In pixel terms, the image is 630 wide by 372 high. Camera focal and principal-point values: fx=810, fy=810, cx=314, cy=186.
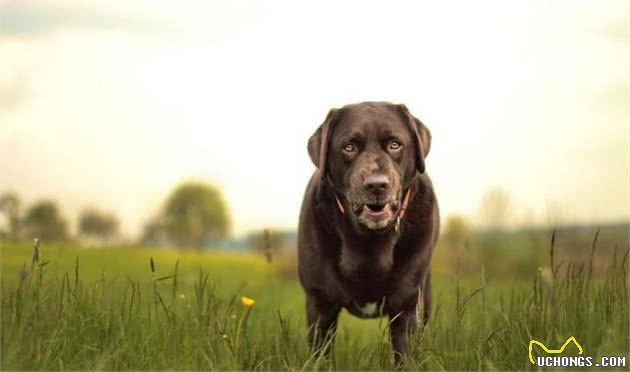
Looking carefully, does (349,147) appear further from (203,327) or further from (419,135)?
(203,327)

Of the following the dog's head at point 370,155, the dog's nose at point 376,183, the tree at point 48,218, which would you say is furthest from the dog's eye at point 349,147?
the tree at point 48,218

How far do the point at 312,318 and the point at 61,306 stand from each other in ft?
6.09

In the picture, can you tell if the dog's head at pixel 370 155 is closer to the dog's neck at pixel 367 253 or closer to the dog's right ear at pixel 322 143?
the dog's right ear at pixel 322 143

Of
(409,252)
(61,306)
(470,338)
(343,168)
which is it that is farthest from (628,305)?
(61,306)

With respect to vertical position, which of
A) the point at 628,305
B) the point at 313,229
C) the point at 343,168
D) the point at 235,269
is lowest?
the point at 235,269

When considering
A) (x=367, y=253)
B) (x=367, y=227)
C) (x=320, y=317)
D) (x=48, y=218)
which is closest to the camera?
(x=367, y=227)

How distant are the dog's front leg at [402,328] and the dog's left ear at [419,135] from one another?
1041mm

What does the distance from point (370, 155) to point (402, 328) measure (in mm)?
1331

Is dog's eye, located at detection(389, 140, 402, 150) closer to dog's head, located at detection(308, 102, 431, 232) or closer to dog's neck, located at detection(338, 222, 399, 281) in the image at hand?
dog's head, located at detection(308, 102, 431, 232)

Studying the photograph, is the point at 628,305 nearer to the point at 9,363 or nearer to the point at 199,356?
the point at 199,356

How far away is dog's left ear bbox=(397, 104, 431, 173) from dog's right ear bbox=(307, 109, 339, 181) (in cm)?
49

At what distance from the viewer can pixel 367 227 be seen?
18.1ft

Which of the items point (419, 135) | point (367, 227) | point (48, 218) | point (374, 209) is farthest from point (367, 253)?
point (48, 218)

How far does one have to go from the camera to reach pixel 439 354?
512 centimetres
